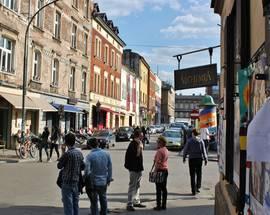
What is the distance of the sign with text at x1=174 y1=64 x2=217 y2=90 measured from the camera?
349 inches

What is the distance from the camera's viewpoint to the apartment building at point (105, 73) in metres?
49.6

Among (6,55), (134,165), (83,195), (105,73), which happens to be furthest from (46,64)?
(134,165)

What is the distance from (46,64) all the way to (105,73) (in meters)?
21.6

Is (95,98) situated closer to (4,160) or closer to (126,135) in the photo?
(126,135)

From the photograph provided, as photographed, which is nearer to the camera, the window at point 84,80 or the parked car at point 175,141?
the parked car at point 175,141

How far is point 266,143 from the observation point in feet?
7.58

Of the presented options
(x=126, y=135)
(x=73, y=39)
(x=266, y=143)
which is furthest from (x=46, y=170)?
(x=126, y=135)

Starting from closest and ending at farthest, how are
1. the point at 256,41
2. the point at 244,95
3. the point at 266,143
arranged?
the point at 266,143 < the point at 244,95 < the point at 256,41

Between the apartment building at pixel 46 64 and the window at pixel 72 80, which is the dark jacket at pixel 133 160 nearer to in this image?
the apartment building at pixel 46 64

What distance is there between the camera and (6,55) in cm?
2811

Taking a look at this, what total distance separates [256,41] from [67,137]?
180 inches

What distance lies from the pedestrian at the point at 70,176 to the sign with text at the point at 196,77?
2339 millimetres

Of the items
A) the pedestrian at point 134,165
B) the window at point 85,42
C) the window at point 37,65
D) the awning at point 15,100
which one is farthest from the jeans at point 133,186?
the window at point 85,42

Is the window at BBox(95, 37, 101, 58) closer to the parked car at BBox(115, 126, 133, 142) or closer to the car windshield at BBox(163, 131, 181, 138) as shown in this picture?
the parked car at BBox(115, 126, 133, 142)
